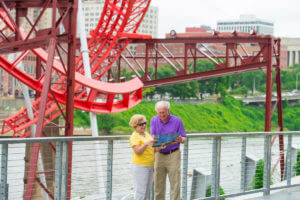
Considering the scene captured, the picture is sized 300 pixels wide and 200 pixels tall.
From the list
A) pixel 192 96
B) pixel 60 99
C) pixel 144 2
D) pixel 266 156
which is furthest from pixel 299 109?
pixel 266 156

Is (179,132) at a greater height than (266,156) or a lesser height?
greater

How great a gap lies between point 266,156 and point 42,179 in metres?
12.5

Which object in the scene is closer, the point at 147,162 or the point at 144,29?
the point at 147,162

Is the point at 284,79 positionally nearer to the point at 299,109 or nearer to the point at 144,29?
the point at 299,109

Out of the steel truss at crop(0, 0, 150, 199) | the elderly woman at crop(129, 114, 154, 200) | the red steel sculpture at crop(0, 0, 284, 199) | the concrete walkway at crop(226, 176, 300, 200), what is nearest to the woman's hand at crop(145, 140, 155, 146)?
the elderly woman at crop(129, 114, 154, 200)

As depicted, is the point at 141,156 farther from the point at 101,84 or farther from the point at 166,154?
the point at 101,84

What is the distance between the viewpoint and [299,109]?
8194cm

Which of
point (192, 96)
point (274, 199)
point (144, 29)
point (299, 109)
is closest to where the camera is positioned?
point (274, 199)

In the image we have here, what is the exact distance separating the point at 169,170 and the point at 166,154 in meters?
0.21

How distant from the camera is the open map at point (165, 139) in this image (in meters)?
6.72

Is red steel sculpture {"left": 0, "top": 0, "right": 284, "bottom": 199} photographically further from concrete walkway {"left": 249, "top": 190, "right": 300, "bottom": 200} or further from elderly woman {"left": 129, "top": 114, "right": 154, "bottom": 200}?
concrete walkway {"left": 249, "top": 190, "right": 300, "bottom": 200}

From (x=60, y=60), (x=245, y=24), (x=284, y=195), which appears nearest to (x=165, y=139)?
(x=284, y=195)

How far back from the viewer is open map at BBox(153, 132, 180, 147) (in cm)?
672

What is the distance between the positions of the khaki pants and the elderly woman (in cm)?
39
